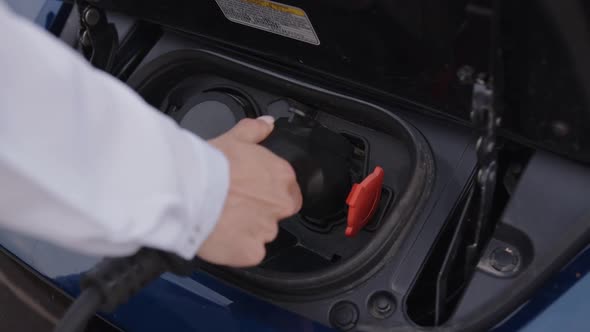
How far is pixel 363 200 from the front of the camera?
0.75 m

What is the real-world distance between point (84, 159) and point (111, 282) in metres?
0.15

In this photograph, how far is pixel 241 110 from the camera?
877mm

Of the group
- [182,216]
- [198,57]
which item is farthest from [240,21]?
[182,216]

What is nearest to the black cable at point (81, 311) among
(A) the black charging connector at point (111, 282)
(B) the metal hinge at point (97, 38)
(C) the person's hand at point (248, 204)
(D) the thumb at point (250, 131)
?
(A) the black charging connector at point (111, 282)

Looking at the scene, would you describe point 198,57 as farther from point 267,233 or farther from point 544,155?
point 544,155

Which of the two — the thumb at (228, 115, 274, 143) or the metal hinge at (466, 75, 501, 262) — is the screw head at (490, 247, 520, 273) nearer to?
the metal hinge at (466, 75, 501, 262)

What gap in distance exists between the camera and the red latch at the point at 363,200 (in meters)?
0.73

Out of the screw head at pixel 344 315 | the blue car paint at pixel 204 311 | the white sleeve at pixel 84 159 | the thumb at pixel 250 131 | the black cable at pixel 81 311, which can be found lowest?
the blue car paint at pixel 204 311

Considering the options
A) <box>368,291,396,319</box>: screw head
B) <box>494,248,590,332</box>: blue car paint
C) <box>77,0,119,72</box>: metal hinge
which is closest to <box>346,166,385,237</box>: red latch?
<box>368,291,396,319</box>: screw head

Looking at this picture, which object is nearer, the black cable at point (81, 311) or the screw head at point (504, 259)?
the black cable at point (81, 311)

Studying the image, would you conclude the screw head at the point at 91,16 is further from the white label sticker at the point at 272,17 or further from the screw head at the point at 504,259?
the screw head at the point at 504,259

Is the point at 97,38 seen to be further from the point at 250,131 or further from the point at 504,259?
the point at 504,259

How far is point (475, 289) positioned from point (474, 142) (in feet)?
0.58

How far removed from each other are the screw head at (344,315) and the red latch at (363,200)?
83mm
